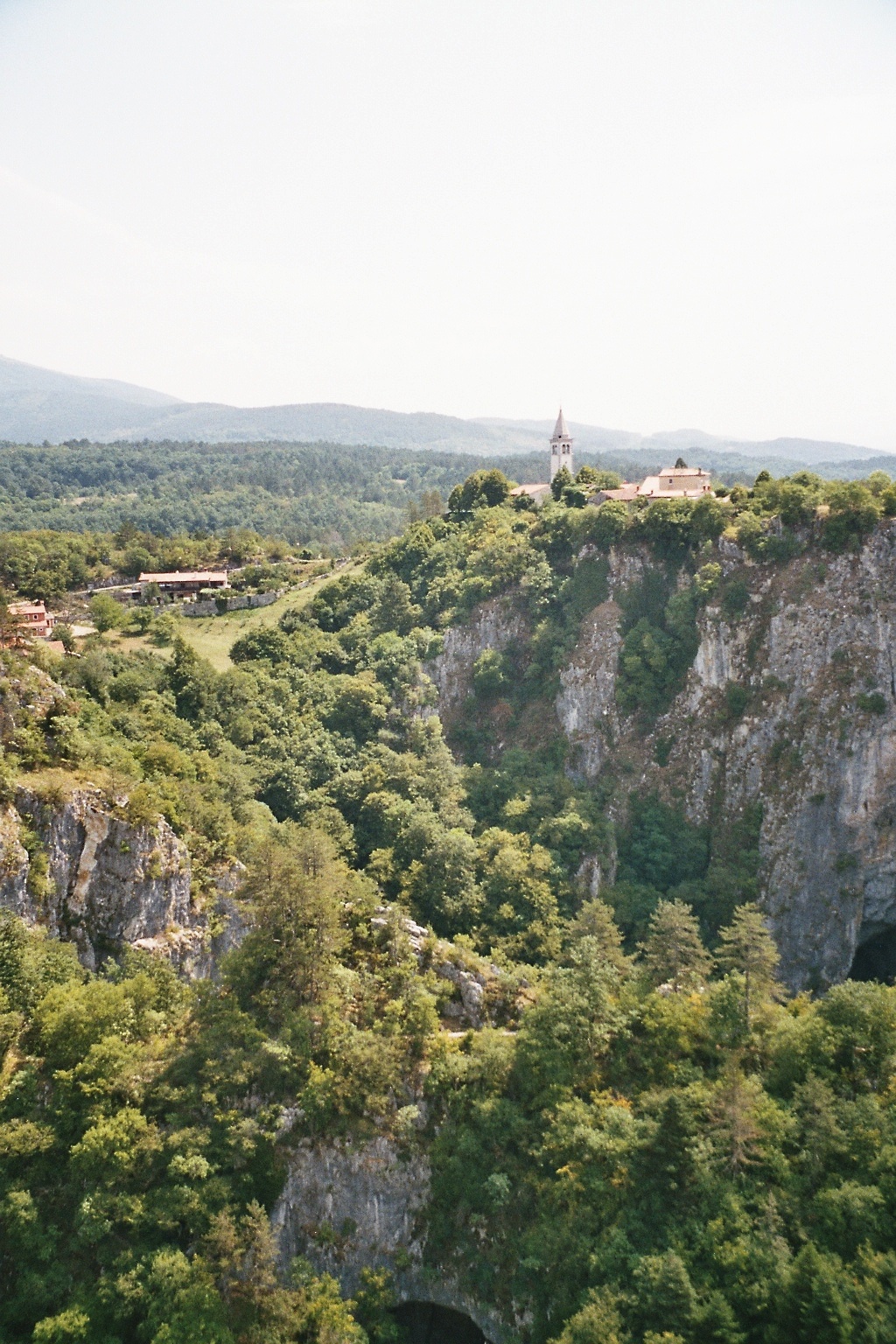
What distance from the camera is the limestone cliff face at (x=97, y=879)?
2928 cm

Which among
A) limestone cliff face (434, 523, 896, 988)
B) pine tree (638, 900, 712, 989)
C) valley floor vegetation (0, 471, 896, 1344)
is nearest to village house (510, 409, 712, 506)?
limestone cliff face (434, 523, 896, 988)

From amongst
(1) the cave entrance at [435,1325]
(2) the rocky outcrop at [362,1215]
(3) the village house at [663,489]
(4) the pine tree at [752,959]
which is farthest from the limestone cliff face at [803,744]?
(1) the cave entrance at [435,1325]

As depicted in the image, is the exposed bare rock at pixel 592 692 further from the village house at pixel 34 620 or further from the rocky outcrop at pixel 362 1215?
the village house at pixel 34 620

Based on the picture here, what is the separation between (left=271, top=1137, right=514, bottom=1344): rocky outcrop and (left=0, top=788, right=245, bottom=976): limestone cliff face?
906 cm

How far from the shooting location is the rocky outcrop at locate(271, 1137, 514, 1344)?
27.6m

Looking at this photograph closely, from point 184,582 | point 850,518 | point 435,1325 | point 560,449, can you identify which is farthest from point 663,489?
point 435,1325

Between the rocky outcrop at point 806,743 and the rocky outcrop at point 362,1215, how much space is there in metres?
26.1

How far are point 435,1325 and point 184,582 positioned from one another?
53.9 meters

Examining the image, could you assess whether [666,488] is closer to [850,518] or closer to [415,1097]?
[850,518]

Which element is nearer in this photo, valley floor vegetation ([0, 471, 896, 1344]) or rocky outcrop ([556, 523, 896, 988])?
valley floor vegetation ([0, 471, 896, 1344])

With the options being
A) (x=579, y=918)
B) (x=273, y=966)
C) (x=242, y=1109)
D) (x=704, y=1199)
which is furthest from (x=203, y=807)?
(x=704, y=1199)

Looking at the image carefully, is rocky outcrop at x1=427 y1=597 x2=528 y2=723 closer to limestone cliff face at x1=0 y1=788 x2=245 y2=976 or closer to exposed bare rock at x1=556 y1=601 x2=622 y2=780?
exposed bare rock at x1=556 y1=601 x2=622 y2=780

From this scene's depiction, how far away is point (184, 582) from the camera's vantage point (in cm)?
6906

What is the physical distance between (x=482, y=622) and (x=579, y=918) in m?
29.0
